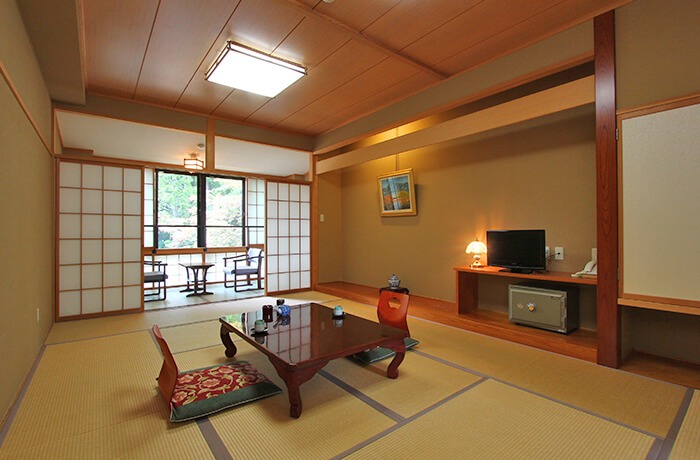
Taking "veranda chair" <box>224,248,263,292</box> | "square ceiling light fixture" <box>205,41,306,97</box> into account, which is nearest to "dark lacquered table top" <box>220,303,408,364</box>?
"square ceiling light fixture" <box>205,41,306,97</box>

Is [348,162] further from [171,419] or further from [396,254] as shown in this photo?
[171,419]

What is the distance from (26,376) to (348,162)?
13.8 feet

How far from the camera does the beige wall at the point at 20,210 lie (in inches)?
76.2

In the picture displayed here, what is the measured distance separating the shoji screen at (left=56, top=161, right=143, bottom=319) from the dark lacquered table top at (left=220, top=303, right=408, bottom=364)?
2.58 m

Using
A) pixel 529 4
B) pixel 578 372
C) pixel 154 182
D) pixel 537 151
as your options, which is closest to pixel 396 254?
pixel 537 151

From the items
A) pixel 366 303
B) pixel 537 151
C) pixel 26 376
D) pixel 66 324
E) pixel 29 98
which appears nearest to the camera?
pixel 26 376

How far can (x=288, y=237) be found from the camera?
598cm

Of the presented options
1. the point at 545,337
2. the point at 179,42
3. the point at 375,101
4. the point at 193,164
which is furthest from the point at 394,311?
the point at 193,164

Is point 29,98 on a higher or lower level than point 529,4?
lower

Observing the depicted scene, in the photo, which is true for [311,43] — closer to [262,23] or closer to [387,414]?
[262,23]

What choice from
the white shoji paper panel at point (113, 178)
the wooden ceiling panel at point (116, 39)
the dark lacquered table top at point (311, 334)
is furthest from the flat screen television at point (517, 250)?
the white shoji paper panel at point (113, 178)

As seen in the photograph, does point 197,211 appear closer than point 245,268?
No

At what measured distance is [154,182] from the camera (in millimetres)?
7023

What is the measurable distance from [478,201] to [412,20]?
2187 mm
